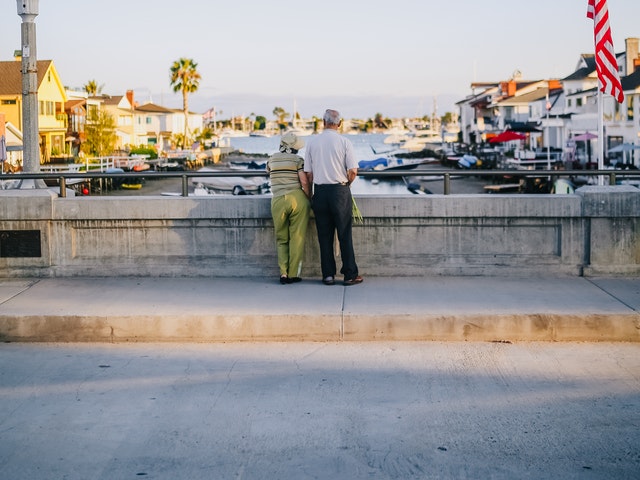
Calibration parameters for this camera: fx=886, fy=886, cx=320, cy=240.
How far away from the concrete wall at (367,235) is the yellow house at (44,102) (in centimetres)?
6408

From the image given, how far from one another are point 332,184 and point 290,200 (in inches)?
22.9

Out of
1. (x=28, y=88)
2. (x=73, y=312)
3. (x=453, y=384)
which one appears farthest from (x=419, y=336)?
(x=28, y=88)

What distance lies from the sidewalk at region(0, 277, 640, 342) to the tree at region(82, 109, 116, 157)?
8007 cm

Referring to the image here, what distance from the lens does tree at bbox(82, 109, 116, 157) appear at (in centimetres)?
8712

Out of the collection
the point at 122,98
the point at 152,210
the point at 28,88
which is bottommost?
the point at 152,210

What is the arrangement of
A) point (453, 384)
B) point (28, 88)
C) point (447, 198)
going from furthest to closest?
point (28, 88), point (447, 198), point (453, 384)

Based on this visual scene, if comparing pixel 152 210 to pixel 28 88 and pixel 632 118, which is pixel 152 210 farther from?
pixel 632 118

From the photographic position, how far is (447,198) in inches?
420

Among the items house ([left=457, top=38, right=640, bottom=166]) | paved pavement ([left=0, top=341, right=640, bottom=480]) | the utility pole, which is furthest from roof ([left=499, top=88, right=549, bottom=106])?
paved pavement ([left=0, top=341, right=640, bottom=480])

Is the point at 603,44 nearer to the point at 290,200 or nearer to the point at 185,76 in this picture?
the point at 290,200

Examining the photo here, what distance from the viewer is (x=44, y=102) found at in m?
79.7

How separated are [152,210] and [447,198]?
3.63 meters

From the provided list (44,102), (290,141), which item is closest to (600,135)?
(290,141)

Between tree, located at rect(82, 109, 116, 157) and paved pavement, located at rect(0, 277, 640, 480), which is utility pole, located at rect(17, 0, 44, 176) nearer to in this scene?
paved pavement, located at rect(0, 277, 640, 480)
